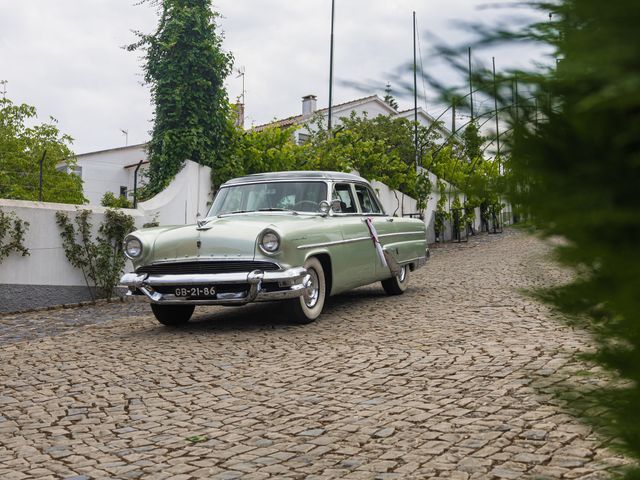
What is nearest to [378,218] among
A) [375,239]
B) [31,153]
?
[375,239]

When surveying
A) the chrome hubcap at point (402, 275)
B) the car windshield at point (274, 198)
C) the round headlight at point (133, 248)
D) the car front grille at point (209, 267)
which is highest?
the car windshield at point (274, 198)

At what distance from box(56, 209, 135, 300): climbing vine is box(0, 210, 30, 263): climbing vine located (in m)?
0.69

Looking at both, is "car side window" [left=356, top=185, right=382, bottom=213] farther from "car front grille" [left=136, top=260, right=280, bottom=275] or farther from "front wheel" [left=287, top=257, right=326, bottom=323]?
"car front grille" [left=136, top=260, right=280, bottom=275]

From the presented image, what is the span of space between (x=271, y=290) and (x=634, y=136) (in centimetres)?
637

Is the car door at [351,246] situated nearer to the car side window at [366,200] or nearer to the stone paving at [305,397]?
the car side window at [366,200]

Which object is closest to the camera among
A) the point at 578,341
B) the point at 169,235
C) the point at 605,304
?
the point at 605,304

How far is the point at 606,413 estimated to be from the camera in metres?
1.36

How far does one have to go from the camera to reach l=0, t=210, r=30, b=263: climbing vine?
9633 mm

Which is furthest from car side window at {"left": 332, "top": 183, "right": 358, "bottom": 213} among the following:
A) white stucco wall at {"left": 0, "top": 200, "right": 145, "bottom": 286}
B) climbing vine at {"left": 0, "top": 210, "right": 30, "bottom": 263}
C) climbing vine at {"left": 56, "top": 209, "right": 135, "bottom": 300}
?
climbing vine at {"left": 0, "top": 210, "right": 30, "bottom": 263}

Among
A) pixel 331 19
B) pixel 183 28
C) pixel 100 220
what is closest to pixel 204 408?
pixel 100 220

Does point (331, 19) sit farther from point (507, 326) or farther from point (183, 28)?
point (507, 326)

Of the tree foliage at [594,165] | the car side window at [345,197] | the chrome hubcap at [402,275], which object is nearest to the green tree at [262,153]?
the chrome hubcap at [402,275]

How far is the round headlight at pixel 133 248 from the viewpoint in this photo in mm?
7691

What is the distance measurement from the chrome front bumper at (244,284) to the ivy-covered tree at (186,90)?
690cm
